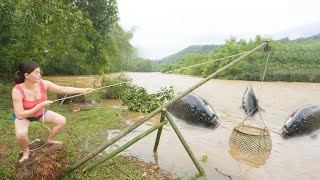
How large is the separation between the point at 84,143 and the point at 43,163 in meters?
2.41

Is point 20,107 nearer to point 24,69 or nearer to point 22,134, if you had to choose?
point 22,134

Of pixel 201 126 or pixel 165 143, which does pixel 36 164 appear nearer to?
pixel 165 143

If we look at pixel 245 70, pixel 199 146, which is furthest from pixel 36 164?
pixel 245 70

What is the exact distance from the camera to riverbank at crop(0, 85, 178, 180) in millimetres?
4562

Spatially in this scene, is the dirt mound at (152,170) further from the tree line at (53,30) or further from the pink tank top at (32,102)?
the tree line at (53,30)

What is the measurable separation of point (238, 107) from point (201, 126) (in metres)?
6.04

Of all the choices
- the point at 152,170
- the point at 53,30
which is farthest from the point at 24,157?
the point at 53,30

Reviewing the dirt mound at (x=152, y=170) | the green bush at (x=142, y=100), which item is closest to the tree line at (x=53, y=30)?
the green bush at (x=142, y=100)

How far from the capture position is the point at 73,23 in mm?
9711

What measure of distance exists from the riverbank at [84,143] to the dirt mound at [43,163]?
34 centimetres

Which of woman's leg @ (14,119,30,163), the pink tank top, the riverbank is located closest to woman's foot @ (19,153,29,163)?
woman's leg @ (14,119,30,163)

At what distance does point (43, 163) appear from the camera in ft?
12.2

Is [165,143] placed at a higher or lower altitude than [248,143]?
lower

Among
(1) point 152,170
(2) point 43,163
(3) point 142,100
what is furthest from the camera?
(3) point 142,100
